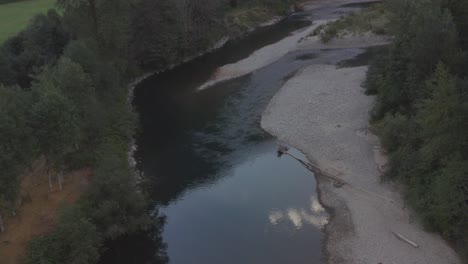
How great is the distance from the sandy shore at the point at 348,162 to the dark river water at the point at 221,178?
128 cm

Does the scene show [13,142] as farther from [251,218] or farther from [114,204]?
[251,218]

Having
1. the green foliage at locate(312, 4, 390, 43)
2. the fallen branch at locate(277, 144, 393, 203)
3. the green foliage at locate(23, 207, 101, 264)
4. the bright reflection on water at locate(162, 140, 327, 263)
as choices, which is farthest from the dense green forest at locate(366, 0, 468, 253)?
the green foliage at locate(312, 4, 390, 43)

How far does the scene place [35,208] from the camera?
29109 mm

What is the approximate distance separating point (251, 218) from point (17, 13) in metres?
45.5

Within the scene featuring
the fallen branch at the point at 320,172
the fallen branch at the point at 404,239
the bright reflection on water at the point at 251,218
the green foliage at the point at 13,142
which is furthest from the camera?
the fallen branch at the point at 320,172

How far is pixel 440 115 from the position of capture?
2645 cm

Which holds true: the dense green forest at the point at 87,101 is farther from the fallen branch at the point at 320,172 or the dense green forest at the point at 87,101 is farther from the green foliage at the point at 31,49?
the fallen branch at the point at 320,172

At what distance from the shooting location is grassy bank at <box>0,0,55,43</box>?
51275mm

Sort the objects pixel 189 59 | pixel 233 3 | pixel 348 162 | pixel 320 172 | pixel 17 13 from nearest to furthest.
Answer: pixel 320 172 < pixel 348 162 < pixel 17 13 < pixel 189 59 < pixel 233 3

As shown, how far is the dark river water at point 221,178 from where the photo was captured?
2812 cm

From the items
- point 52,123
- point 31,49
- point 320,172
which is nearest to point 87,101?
point 52,123

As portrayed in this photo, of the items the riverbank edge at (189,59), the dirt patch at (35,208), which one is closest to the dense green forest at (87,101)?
the riverbank edge at (189,59)

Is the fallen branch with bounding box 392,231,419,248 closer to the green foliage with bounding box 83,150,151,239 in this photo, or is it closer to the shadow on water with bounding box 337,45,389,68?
the green foliage with bounding box 83,150,151,239

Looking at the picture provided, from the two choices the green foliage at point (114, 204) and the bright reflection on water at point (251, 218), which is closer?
the bright reflection on water at point (251, 218)
